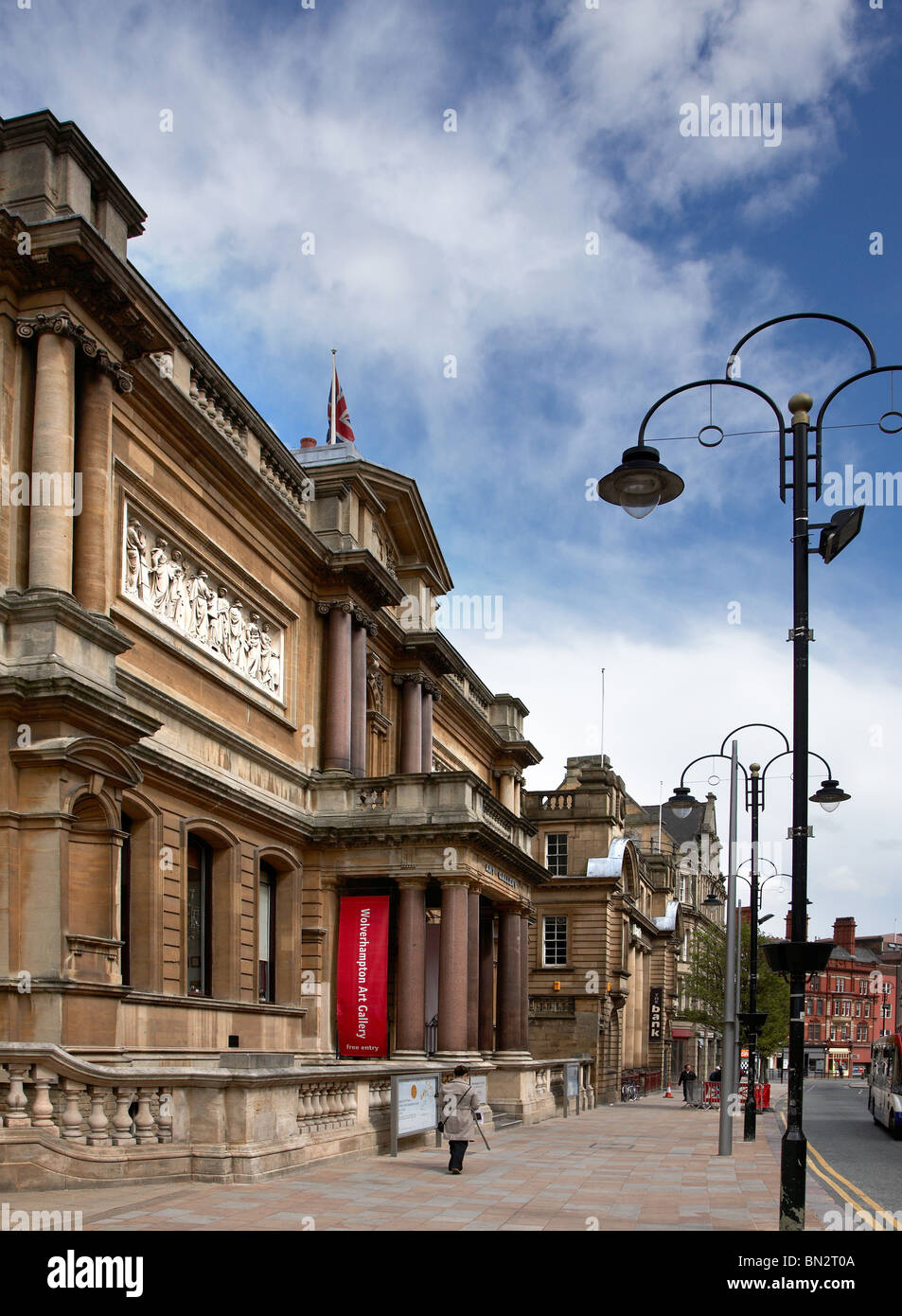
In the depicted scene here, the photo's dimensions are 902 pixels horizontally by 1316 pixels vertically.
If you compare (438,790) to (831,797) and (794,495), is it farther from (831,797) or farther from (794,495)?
(794,495)

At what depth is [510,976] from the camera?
111 ft

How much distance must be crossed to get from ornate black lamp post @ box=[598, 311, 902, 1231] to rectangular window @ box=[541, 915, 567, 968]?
4080 cm

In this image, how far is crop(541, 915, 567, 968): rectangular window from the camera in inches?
2044

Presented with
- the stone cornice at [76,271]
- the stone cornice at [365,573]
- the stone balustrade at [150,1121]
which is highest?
the stone cornice at [76,271]

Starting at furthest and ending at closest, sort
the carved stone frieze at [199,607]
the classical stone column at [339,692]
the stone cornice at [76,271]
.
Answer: the classical stone column at [339,692], the carved stone frieze at [199,607], the stone cornice at [76,271]

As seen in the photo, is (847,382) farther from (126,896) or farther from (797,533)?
(126,896)

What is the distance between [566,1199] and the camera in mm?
15383

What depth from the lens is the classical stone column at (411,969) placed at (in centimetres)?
2731

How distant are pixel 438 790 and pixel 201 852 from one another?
18.3 feet

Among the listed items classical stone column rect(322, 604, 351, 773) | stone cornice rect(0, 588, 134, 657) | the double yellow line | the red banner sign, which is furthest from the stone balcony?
stone cornice rect(0, 588, 134, 657)

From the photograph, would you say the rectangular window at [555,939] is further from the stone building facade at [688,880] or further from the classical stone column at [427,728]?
the classical stone column at [427,728]

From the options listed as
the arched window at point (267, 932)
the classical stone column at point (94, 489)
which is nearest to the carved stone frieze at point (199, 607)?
the classical stone column at point (94, 489)

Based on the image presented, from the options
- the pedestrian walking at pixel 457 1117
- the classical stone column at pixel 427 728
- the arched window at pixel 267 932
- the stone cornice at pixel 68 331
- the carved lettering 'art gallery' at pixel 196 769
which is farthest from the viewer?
the classical stone column at pixel 427 728

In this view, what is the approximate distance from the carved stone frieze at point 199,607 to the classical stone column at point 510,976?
10.1 m
